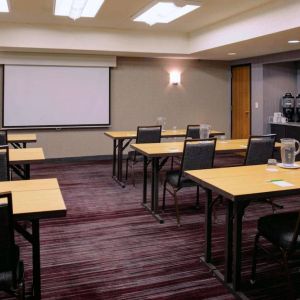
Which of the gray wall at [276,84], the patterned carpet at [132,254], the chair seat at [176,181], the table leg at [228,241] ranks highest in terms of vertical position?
the gray wall at [276,84]

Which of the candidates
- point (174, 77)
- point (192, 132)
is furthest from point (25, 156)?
point (174, 77)

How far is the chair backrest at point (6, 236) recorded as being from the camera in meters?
1.67

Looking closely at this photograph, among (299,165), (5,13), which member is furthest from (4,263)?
(5,13)

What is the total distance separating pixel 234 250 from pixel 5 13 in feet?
16.1

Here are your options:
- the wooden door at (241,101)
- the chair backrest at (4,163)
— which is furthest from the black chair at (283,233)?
the wooden door at (241,101)

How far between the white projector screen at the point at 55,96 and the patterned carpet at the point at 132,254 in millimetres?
3008

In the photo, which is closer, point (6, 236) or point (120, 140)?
point (6, 236)

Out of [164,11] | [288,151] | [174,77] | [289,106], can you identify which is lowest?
[288,151]

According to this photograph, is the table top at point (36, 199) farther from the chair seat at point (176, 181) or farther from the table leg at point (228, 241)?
the chair seat at point (176, 181)

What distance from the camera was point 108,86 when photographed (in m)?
7.75

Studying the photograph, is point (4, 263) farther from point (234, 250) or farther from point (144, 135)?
point (144, 135)

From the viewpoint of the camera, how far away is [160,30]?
22.6ft

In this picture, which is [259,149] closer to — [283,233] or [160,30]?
[283,233]

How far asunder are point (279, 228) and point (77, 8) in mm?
3904
